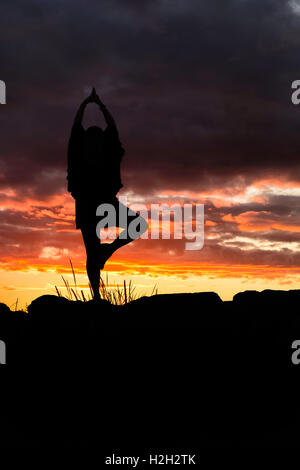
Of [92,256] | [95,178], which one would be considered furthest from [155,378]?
[95,178]

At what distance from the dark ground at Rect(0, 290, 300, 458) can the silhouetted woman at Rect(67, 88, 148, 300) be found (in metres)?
1.56

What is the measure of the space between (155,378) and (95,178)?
9.94 ft

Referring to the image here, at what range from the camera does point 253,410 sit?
481cm

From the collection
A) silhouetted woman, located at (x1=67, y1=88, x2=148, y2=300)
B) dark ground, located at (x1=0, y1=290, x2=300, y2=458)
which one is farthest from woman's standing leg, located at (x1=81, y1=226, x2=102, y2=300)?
dark ground, located at (x1=0, y1=290, x2=300, y2=458)

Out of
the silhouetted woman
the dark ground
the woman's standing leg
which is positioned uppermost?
the silhouetted woman

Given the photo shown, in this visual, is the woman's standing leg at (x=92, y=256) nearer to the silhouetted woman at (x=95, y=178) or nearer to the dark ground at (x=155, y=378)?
the silhouetted woman at (x=95, y=178)

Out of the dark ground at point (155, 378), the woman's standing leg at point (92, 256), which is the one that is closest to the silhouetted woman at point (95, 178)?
the woman's standing leg at point (92, 256)

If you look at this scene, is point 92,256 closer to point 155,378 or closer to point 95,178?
point 95,178

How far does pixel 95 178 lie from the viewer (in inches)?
274

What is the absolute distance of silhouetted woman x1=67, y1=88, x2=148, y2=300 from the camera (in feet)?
22.4

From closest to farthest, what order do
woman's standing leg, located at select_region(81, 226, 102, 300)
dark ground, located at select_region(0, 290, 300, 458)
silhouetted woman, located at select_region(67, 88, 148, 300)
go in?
1. dark ground, located at select_region(0, 290, 300, 458)
2. silhouetted woman, located at select_region(67, 88, 148, 300)
3. woman's standing leg, located at select_region(81, 226, 102, 300)

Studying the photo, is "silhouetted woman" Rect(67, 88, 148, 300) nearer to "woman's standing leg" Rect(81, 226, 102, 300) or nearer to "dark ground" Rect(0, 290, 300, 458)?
"woman's standing leg" Rect(81, 226, 102, 300)
